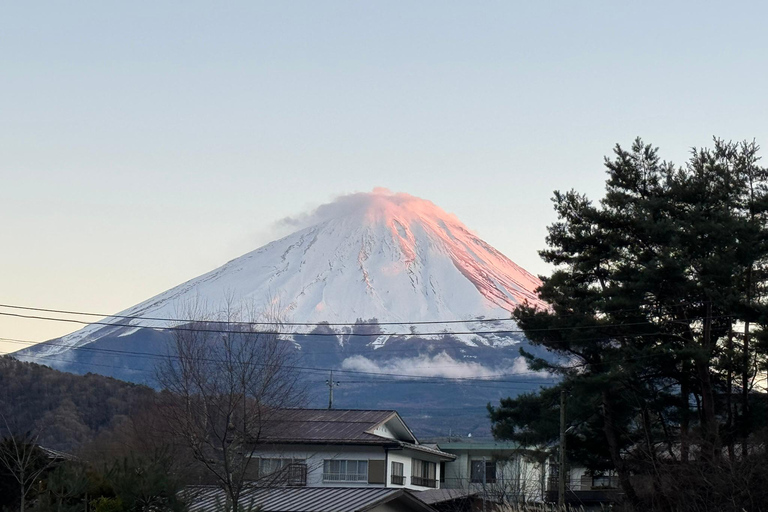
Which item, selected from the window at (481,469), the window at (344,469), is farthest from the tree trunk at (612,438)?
the window at (481,469)

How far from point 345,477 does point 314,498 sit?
40.7 feet

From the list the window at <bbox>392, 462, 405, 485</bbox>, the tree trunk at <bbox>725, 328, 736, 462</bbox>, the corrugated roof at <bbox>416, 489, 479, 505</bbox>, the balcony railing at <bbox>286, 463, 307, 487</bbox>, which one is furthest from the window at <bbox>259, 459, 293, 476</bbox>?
the tree trunk at <bbox>725, 328, 736, 462</bbox>

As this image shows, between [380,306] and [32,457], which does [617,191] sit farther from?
[380,306]

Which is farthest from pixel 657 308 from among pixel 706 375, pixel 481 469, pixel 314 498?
pixel 481 469

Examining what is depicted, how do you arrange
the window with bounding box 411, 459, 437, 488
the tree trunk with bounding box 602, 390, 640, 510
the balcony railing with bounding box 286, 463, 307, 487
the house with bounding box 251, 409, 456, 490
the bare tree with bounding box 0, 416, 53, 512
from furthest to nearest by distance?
the window with bounding box 411, 459, 437, 488 → the house with bounding box 251, 409, 456, 490 → the balcony railing with bounding box 286, 463, 307, 487 → the tree trunk with bounding box 602, 390, 640, 510 → the bare tree with bounding box 0, 416, 53, 512

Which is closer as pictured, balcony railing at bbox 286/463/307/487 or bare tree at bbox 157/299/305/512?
bare tree at bbox 157/299/305/512

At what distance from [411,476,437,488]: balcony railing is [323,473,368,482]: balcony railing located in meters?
3.59

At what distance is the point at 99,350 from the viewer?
188 metres

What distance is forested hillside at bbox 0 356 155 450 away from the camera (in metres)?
54.3

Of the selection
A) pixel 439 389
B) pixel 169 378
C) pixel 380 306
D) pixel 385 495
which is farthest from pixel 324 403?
pixel 385 495

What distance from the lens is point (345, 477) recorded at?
35438mm

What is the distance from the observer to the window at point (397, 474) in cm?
3634

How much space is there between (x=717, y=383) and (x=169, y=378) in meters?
16.4

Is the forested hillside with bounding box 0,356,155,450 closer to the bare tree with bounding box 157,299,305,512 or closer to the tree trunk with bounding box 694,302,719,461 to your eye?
the bare tree with bounding box 157,299,305,512
